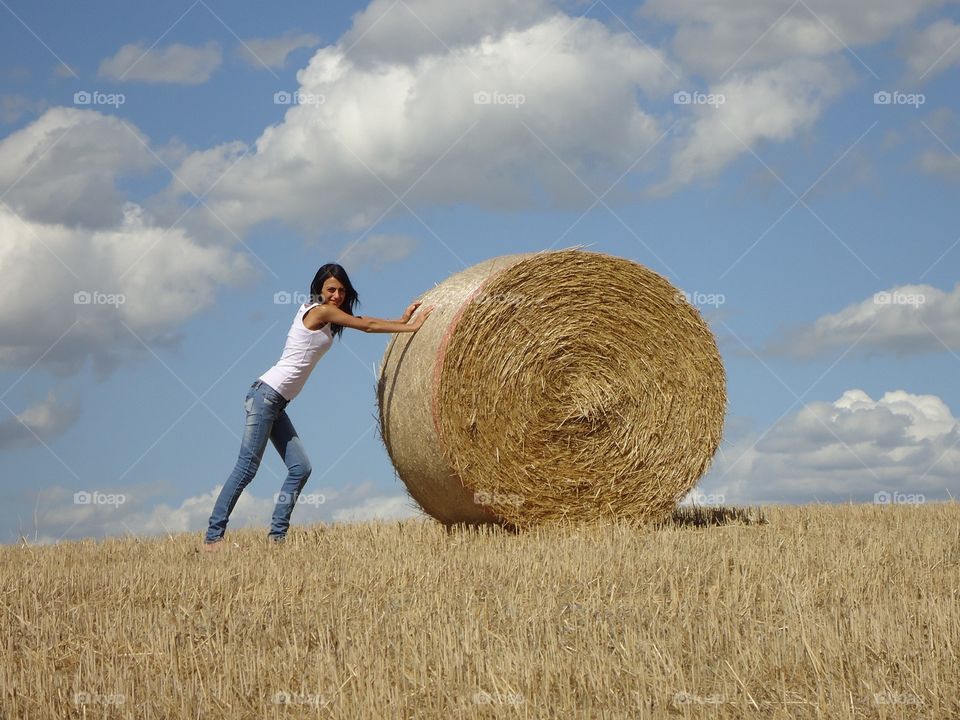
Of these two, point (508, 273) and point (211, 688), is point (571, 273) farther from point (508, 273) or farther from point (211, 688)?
point (211, 688)

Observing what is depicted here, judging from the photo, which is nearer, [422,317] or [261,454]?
[261,454]

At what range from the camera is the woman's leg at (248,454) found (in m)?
8.88

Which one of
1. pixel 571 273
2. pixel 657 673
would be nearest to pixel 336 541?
pixel 571 273

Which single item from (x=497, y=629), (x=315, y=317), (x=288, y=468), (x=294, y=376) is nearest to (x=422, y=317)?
(x=315, y=317)

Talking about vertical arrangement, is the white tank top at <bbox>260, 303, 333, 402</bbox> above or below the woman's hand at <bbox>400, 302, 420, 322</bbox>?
below

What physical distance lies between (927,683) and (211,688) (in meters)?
2.98

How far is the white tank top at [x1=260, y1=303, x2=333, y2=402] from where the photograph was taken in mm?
8914

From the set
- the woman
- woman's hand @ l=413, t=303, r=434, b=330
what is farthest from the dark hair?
woman's hand @ l=413, t=303, r=434, b=330

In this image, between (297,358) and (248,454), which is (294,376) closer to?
(297,358)

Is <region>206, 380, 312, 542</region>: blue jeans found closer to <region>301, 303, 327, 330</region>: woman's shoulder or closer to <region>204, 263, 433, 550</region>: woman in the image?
<region>204, 263, 433, 550</region>: woman

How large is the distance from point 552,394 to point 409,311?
1.38m

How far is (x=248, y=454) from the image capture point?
8.89m

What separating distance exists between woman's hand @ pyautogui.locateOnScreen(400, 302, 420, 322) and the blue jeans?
1171 mm

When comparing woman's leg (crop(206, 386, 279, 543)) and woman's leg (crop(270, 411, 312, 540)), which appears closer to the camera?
woman's leg (crop(206, 386, 279, 543))
